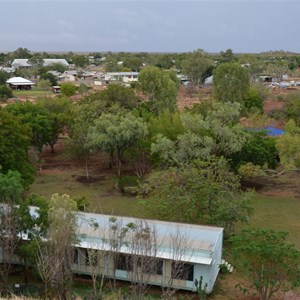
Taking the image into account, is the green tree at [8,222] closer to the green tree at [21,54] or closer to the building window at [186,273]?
the building window at [186,273]

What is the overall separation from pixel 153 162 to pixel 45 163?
852 centimetres

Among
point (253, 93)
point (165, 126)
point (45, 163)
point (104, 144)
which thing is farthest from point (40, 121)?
point (253, 93)

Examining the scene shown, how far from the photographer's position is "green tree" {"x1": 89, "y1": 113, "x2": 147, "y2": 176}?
22.6 metres

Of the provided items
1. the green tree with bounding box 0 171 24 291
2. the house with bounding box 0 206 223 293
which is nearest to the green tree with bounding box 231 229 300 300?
the house with bounding box 0 206 223 293

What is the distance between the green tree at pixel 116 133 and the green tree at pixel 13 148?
3.92 meters

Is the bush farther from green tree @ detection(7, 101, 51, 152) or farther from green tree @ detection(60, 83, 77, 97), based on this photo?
green tree @ detection(60, 83, 77, 97)

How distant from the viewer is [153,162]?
2330 centimetres

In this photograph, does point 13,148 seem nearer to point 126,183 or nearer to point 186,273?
point 126,183

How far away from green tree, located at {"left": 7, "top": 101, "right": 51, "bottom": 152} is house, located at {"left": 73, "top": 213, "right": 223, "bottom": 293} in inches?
534

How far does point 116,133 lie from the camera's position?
74.0 feet

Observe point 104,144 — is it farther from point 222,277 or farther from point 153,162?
point 222,277

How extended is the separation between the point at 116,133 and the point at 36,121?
6497 millimetres

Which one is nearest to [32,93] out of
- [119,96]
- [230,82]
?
[230,82]

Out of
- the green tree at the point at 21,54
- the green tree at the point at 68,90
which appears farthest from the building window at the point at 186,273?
the green tree at the point at 21,54
